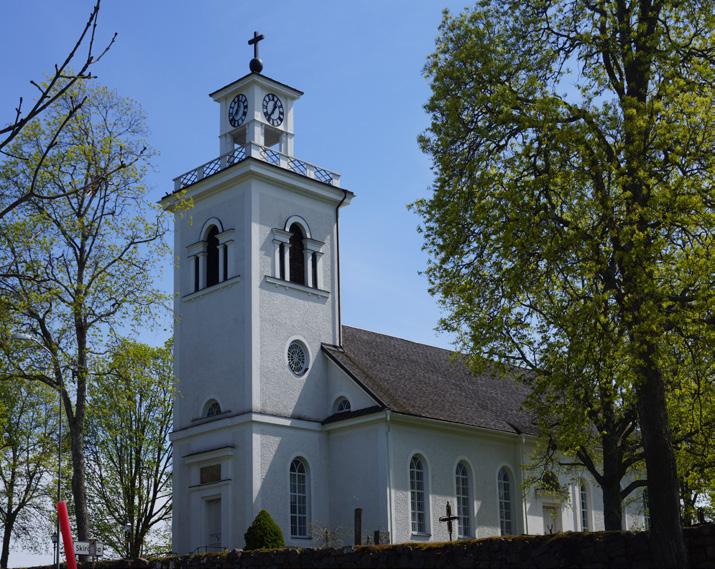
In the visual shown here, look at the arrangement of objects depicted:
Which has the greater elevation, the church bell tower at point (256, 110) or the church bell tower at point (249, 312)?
the church bell tower at point (256, 110)

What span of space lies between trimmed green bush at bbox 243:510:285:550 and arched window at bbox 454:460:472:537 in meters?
7.94

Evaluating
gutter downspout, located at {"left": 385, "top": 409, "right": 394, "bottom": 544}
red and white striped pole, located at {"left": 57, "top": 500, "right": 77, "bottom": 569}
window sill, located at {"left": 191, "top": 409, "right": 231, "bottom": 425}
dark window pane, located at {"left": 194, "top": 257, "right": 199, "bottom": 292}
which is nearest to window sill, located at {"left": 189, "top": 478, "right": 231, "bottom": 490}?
window sill, located at {"left": 191, "top": 409, "right": 231, "bottom": 425}

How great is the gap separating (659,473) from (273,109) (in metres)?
23.5

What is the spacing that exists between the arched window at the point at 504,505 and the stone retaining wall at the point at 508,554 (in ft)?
54.3

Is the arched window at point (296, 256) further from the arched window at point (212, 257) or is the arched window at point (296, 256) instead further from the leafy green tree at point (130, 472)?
the leafy green tree at point (130, 472)

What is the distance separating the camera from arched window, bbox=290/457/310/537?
3100 centimetres

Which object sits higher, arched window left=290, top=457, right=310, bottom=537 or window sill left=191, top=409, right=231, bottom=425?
window sill left=191, top=409, right=231, bottom=425

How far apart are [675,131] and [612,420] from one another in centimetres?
1066

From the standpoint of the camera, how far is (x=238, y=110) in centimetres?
3494

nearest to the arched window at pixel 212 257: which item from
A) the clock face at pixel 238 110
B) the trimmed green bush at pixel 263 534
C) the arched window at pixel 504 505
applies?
the clock face at pixel 238 110

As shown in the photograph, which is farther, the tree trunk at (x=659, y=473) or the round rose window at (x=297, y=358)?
the round rose window at (x=297, y=358)

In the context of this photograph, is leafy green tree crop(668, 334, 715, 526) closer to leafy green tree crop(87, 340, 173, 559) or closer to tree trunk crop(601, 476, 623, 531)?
tree trunk crop(601, 476, 623, 531)

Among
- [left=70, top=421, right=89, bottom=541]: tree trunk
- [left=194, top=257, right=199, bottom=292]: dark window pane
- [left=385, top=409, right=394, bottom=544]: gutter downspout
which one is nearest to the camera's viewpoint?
[left=70, top=421, right=89, bottom=541]: tree trunk

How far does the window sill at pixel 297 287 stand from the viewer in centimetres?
3253
